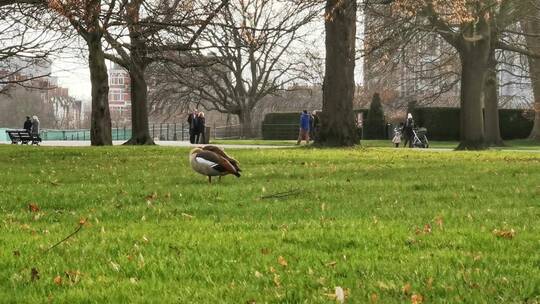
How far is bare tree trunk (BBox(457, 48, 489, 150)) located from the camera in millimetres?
25781

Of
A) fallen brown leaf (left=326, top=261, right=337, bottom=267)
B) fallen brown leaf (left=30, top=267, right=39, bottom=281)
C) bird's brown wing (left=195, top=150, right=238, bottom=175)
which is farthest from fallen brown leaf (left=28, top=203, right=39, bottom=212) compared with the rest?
fallen brown leaf (left=326, top=261, right=337, bottom=267)

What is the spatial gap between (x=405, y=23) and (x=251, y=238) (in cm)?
2130

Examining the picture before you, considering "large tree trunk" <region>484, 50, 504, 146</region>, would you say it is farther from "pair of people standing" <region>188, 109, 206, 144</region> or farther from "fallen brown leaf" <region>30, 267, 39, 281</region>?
"fallen brown leaf" <region>30, 267, 39, 281</region>

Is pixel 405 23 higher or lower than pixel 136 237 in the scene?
higher

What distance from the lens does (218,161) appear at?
9.65 metres

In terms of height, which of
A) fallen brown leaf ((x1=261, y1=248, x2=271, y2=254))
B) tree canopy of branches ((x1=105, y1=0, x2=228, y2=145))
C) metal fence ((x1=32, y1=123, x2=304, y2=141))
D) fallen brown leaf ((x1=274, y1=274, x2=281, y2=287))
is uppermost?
tree canopy of branches ((x1=105, y1=0, x2=228, y2=145))

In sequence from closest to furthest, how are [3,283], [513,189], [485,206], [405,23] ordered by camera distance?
[3,283] < [485,206] < [513,189] < [405,23]

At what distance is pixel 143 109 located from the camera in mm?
29156

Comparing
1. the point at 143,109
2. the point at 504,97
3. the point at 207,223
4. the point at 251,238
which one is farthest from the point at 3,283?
the point at 504,97

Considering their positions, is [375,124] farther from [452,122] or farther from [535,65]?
[535,65]

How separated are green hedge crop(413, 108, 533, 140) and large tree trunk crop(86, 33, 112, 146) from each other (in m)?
23.1

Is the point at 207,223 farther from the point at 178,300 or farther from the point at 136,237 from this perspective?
the point at 178,300

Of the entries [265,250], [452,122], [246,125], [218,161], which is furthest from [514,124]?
[265,250]

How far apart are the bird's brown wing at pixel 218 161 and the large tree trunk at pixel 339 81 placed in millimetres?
12074
